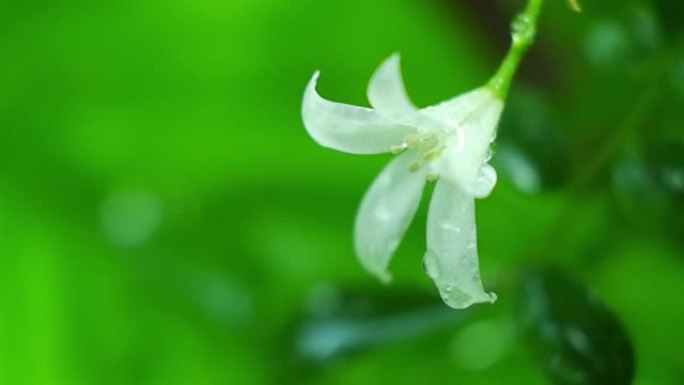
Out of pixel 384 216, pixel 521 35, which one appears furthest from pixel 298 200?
pixel 521 35

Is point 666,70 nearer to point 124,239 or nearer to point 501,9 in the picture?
point 501,9

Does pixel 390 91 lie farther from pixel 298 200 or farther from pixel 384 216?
pixel 298 200

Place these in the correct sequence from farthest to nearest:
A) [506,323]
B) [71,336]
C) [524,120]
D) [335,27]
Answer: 1. [335,27]
2. [71,336]
3. [506,323]
4. [524,120]

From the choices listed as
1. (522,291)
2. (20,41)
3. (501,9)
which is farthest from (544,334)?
(20,41)

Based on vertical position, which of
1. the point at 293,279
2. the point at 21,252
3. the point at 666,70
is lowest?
the point at 293,279

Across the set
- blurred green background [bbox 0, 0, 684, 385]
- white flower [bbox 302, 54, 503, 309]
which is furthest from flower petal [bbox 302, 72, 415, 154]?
blurred green background [bbox 0, 0, 684, 385]

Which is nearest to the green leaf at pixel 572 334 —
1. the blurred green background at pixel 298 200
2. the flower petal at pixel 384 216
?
the blurred green background at pixel 298 200

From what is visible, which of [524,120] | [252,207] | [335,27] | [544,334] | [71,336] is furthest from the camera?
[335,27]
